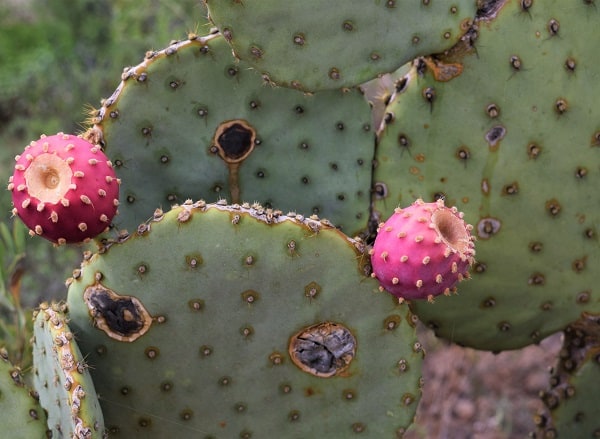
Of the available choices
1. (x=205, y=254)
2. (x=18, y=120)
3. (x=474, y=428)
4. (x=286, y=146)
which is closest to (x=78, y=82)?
(x=18, y=120)

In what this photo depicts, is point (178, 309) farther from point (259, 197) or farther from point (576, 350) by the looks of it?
point (576, 350)

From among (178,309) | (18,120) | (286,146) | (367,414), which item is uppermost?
(18,120)

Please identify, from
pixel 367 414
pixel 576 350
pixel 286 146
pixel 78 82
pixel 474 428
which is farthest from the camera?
pixel 78 82

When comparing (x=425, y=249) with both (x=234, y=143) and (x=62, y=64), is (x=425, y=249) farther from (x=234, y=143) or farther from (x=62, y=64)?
(x=62, y=64)

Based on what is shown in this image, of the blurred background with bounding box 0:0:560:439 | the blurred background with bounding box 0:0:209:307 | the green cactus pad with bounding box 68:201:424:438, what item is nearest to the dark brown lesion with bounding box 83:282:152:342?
the green cactus pad with bounding box 68:201:424:438

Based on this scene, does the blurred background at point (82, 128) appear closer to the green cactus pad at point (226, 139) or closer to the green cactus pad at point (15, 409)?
the green cactus pad at point (226, 139)

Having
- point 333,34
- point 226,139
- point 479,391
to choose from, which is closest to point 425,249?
point 333,34
